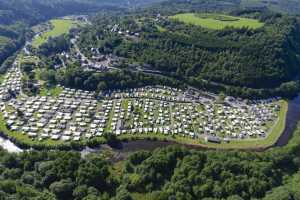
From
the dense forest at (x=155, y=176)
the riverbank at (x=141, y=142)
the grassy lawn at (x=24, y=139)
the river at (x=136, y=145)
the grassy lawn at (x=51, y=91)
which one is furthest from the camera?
the grassy lawn at (x=51, y=91)

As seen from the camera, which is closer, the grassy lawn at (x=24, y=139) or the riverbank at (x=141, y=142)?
the riverbank at (x=141, y=142)

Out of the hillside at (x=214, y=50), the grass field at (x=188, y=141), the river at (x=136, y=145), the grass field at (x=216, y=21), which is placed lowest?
the river at (x=136, y=145)

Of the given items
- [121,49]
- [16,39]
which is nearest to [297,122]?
[121,49]

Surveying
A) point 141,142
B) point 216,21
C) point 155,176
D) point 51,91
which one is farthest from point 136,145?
point 216,21

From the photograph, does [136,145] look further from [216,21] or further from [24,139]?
[216,21]

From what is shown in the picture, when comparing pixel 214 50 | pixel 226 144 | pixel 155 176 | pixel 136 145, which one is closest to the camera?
pixel 155 176

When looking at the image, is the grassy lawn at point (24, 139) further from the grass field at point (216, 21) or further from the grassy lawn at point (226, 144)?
the grass field at point (216, 21)

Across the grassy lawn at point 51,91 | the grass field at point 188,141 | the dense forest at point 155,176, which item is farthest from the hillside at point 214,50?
the dense forest at point 155,176
